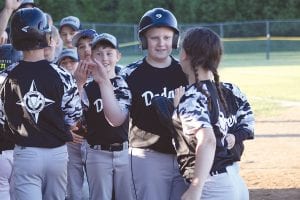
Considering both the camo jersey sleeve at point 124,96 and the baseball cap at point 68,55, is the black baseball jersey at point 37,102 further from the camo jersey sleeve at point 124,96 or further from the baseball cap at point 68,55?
the baseball cap at point 68,55

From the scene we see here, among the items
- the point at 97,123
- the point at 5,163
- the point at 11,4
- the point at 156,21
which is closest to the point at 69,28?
the point at 11,4

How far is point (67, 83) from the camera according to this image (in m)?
4.43

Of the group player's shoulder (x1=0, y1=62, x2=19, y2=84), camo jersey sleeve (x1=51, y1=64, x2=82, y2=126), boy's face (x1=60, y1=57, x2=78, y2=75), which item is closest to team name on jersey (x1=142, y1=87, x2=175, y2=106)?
camo jersey sleeve (x1=51, y1=64, x2=82, y2=126)

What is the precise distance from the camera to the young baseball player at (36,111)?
4.32m

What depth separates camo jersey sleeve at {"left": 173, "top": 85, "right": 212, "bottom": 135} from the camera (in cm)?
362

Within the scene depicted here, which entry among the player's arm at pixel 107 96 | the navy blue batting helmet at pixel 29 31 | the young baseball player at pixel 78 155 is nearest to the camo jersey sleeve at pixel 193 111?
the player's arm at pixel 107 96

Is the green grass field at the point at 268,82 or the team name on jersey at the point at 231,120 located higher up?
the team name on jersey at the point at 231,120

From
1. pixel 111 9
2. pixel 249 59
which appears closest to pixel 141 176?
pixel 249 59

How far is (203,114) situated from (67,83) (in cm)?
118

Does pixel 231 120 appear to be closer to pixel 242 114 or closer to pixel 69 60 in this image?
pixel 242 114

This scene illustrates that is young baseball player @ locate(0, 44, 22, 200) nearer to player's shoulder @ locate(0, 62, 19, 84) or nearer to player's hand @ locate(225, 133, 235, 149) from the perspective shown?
player's shoulder @ locate(0, 62, 19, 84)

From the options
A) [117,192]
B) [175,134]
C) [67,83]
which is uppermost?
[67,83]

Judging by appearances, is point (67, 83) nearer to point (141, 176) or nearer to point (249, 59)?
point (141, 176)

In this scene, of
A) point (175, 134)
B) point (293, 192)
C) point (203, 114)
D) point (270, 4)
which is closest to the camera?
point (203, 114)
